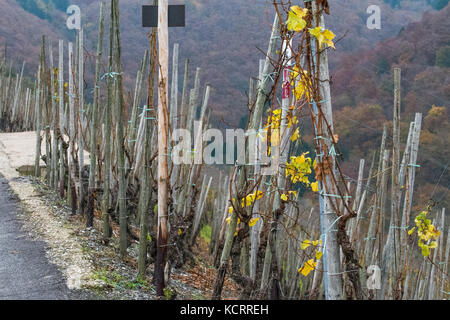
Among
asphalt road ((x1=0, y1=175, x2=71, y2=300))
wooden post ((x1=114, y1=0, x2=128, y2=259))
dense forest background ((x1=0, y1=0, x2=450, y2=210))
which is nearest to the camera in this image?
asphalt road ((x1=0, y1=175, x2=71, y2=300))

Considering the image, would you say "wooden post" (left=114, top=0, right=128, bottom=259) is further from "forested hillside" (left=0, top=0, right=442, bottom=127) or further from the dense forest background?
"forested hillside" (left=0, top=0, right=442, bottom=127)

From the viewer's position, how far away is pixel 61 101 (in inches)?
181

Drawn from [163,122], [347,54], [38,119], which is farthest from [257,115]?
[347,54]

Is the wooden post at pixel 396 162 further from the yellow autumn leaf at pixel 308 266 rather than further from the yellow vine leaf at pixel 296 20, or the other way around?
the yellow vine leaf at pixel 296 20

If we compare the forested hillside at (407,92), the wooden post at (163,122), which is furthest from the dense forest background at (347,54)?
the wooden post at (163,122)

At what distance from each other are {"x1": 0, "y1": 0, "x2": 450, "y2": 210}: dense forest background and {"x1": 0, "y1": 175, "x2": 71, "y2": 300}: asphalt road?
4.60ft

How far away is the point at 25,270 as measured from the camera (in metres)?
3.25

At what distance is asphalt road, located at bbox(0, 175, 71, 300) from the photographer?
2887mm

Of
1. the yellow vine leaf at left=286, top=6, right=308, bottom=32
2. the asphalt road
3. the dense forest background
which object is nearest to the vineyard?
the yellow vine leaf at left=286, top=6, right=308, bottom=32

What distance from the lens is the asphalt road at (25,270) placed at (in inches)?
114

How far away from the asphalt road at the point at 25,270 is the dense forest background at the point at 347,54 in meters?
1.40

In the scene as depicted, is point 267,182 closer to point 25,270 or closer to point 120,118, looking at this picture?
point 120,118

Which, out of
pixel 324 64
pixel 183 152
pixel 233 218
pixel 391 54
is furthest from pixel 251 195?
pixel 391 54

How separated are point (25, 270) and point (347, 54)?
11801 millimetres
